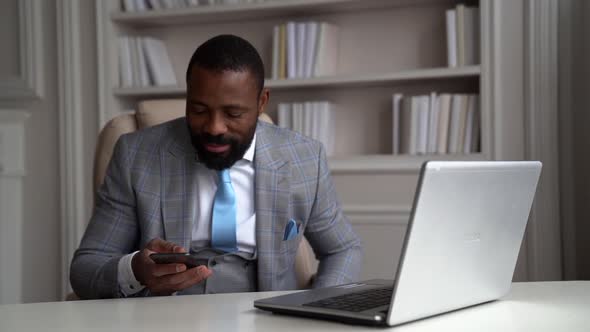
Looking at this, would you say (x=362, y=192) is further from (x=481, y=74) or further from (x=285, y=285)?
(x=285, y=285)

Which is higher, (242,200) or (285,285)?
(242,200)

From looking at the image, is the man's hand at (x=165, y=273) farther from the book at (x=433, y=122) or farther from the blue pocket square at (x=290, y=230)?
the book at (x=433, y=122)

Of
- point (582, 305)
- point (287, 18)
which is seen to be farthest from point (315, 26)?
point (582, 305)

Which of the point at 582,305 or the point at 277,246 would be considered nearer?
the point at 582,305

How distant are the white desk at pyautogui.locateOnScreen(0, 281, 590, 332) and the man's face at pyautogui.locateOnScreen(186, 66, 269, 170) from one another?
18.7 inches

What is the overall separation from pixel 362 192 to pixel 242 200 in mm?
1213

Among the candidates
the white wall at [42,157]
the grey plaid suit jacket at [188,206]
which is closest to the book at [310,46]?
the white wall at [42,157]

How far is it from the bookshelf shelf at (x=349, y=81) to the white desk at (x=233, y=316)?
1575mm

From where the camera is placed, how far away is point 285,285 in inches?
69.3

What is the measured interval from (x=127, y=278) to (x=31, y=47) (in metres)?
2.15

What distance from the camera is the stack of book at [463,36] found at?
2.73 metres

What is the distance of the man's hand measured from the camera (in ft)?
4.07

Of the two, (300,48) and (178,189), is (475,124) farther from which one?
→ (178,189)

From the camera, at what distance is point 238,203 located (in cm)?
177
